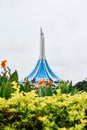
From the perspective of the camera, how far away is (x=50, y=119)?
3252mm

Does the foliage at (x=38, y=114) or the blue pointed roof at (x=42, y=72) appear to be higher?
Result: the blue pointed roof at (x=42, y=72)

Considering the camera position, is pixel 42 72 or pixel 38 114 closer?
pixel 38 114

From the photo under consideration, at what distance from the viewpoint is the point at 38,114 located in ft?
10.8

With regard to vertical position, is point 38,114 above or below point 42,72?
below

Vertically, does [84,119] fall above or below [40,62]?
below

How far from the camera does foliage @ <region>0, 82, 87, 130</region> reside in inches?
125

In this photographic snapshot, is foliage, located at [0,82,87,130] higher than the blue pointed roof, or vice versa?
the blue pointed roof

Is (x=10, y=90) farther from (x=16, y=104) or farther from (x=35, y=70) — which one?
(x=35, y=70)

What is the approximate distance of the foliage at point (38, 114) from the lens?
3.17m

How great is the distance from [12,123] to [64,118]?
41 centimetres

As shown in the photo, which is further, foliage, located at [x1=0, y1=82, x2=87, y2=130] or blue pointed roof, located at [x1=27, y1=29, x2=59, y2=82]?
blue pointed roof, located at [x1=27, y1=29, x2=59, y2=82]

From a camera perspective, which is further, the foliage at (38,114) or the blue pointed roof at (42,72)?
the blue pointed roof at (42,72)

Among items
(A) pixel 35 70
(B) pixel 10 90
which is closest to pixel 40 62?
(A) pixel 35 70

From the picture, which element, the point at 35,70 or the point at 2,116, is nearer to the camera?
the point at 2,116
